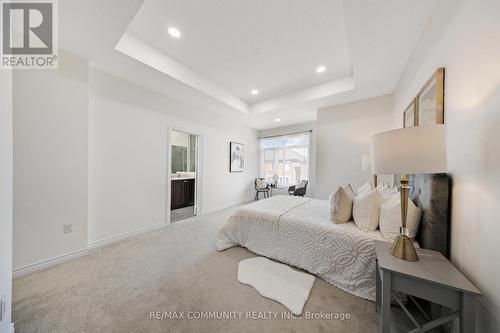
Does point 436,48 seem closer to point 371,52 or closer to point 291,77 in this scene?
point 371,52

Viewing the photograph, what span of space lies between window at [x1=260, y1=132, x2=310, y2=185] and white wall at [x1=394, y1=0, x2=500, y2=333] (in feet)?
13.4

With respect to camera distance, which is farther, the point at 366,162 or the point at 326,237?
the point at 366,162

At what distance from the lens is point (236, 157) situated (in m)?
5.20

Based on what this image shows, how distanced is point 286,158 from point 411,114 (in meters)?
3.79

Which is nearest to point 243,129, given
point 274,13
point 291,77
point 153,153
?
point 291,77

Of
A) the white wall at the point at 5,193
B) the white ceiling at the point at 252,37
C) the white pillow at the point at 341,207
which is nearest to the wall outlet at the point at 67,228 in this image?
the white wall at the point at 5,193

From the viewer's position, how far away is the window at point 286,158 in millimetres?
5484

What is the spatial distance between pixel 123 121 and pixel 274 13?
8.52 feet

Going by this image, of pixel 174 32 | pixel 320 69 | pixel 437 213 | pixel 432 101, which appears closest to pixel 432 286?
pixel 437 213

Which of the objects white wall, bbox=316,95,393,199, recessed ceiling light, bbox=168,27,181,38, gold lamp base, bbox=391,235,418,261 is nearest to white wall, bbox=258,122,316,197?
white wall, bbox=316,95,393,199

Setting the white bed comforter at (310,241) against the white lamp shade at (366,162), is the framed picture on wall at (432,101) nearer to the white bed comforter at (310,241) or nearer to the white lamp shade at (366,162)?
the white bed comforter at (310,241)

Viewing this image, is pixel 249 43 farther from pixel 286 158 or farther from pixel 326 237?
pixel 286 158

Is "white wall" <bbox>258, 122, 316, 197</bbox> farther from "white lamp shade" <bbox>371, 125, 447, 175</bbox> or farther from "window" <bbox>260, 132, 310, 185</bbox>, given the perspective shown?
"white lamp shade" <bbox>371, 125, 447, 175</bbox>

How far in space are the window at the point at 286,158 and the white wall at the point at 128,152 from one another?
274cm
